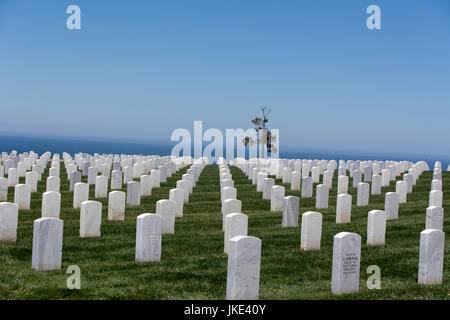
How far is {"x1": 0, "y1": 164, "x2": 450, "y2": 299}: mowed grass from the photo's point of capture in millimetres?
8125

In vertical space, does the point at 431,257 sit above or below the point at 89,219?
below

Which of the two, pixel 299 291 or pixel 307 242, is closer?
pixel 299 291

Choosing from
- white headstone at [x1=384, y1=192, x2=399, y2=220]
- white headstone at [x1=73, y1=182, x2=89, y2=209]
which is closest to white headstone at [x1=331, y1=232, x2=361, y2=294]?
white headstone at [x1=384, y1=192, x2=399, y2=220]

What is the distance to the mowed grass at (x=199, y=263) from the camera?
26.7 feet

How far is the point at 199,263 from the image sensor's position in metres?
10.0

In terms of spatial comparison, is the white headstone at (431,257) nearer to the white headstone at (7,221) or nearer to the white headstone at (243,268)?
the white headstone at (243,268)

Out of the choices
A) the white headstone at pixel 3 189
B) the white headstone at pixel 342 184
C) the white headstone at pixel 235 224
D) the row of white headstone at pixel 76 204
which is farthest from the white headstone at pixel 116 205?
the white headstone at pixel 342 184

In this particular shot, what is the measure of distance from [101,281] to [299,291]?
9.42 ft

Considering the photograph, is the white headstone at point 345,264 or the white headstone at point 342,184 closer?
the white headstone at point 345,264

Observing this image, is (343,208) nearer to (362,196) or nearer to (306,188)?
(362,196)

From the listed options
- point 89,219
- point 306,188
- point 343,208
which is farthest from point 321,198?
point 89,219
